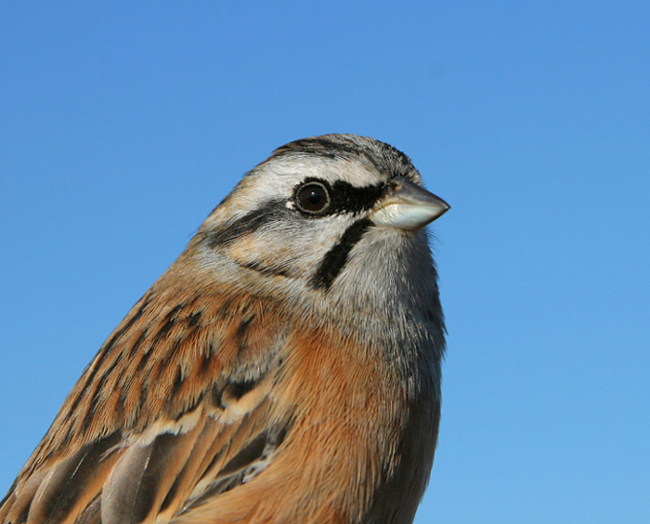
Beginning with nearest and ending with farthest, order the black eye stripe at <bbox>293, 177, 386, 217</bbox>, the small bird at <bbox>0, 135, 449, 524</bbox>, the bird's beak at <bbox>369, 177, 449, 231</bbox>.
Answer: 1. the small bird at <bbox>0, 135, 449, 524</bbox>
2. the bird's beak at <bbox>369, 177, 449, 231</bbox>
3. the black eye stripe at <bbox>293, 177, 386, 217</bbox>

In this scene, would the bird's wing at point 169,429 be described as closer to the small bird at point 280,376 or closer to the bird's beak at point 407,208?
the small bird at point 280,376

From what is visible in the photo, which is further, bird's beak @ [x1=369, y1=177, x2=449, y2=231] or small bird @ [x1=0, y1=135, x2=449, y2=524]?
bird's beak @ [x1=369, y1=177, x2=449, y2=231]

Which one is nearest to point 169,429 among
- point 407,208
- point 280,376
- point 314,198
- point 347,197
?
point 280,376

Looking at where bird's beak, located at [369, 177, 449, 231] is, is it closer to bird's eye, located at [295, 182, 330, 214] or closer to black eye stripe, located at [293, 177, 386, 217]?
black eye stripe, located at [293, 177, 386, 217]

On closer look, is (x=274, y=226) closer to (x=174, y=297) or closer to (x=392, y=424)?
(x=174, y=297)

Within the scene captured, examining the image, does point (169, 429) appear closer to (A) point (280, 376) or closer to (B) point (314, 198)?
(A) point (280, 376)

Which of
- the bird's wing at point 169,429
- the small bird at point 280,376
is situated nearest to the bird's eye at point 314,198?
the small bird at point 280,376

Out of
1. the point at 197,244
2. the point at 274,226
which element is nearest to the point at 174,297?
the point at 197,244

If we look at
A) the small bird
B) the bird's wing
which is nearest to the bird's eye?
the small bird
